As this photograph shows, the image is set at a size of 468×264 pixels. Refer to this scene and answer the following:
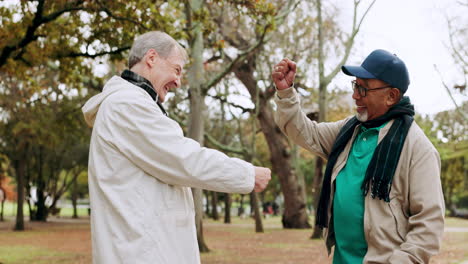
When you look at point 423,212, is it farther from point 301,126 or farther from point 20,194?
point 20,194

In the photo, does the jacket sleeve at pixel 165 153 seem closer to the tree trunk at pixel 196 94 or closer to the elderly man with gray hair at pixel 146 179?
the elderly man with gray hair at pixel 146 179

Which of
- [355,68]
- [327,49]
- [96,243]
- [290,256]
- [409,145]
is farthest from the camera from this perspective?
[327,49]

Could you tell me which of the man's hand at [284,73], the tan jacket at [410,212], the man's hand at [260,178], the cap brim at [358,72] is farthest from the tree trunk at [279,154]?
the man's hand at [260,178]

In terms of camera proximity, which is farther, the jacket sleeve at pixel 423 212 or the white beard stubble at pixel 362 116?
the white beard stubble at pixel 362 116

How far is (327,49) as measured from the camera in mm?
21828

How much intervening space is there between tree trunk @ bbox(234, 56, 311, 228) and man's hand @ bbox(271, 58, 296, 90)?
815 inches

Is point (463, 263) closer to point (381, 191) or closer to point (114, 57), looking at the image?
point (114, 57)

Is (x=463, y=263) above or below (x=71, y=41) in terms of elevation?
below

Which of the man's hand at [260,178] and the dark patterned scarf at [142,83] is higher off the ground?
the dark patterned scarf at [142,83]

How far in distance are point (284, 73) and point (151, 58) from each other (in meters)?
0.82

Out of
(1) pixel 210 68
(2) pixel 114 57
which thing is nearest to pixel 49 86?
(1) pixel 210 68

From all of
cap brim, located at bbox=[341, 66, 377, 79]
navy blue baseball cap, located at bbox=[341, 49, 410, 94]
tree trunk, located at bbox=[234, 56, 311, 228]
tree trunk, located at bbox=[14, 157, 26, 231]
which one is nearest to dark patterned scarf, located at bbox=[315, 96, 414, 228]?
navy blue baseball cap, located at bbox=[341, 49, 410, 94]

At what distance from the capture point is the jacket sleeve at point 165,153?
2742 mm

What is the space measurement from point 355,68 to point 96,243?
5.64 ft
